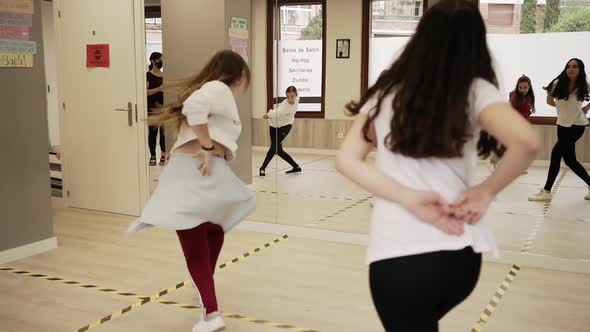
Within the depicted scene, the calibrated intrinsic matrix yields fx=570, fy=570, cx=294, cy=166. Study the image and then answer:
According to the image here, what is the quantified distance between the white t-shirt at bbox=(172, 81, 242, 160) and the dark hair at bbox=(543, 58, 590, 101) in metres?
2.38

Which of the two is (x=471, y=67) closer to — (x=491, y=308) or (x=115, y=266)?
(x=491, y=308)

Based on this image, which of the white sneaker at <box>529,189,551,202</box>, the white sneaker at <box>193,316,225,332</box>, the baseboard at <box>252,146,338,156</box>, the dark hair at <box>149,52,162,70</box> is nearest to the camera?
the white sneaker at <box>193,316,225,332</box>

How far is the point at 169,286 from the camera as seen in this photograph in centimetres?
348

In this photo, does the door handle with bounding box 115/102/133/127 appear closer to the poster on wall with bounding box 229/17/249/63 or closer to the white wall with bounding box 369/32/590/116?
the poster on wall with bounding box 229/17/249/63

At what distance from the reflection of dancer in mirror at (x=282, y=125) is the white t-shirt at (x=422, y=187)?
356cm

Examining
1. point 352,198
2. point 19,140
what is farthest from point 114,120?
point 352,198

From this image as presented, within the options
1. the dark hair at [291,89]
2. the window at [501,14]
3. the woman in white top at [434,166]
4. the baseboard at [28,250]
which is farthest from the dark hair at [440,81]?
the dark hair at [291,89]

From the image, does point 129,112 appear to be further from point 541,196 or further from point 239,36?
point 541,196

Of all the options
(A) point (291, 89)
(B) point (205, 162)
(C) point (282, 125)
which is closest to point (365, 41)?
(A) point (291, 89)

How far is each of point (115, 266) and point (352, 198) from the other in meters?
2.18

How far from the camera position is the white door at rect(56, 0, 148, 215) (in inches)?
203

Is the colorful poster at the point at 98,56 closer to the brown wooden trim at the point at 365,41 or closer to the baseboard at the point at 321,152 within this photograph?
the baseboard at the point at 321,152

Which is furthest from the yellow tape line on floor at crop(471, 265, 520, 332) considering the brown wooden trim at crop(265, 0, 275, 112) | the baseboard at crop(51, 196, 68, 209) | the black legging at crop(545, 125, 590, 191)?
the baseboard at crop(51, 196, 68, 209)

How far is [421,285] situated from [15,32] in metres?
3.58
